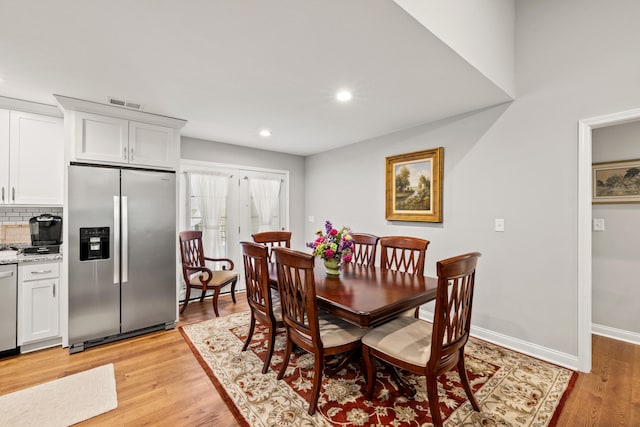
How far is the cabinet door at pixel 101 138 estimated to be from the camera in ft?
8.91

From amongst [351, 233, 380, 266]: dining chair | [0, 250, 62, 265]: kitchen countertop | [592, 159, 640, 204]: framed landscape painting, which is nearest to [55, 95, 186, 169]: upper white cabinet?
[0, 250, 62, 265]: kitchen countertop

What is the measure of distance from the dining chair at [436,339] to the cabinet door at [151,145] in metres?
2.81

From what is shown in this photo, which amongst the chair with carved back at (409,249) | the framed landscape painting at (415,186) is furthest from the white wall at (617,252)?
the chair with carved back at (409,249)

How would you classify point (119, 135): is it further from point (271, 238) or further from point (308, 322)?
point (308, 322)

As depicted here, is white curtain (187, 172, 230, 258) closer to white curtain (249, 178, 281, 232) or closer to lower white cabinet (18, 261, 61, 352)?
white curtain (249, 178, 281, 232)

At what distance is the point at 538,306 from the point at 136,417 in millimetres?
3268

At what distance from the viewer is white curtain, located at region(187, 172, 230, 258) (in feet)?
13.8

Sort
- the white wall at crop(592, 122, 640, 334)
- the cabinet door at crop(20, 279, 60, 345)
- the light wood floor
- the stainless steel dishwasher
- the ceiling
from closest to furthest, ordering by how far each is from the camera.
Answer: the ceiling
the light wood floor
the stainless steel dishwasher
the cabinet door at crop(20, 279, 60, 345)
the white wall at crop(592, 122, 640, 334)

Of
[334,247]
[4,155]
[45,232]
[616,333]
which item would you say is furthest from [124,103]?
[616,333]

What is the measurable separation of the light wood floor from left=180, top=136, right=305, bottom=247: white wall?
2.49 m

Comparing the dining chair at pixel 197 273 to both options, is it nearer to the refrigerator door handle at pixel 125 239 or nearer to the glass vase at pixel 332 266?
the refrigerator door handle at pixel 125 239

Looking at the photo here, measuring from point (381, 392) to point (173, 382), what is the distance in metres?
1.58

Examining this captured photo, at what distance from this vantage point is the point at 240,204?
4.63m

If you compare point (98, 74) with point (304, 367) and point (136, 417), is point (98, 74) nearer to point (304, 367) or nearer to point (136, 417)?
point (136, 417)
